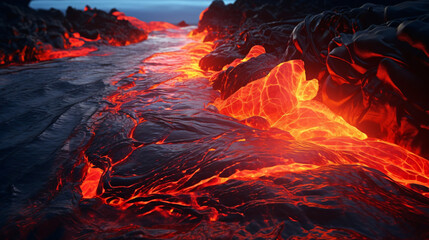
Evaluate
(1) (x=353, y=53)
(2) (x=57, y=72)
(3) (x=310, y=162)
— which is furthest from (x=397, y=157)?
(2) (x=57, y=72)

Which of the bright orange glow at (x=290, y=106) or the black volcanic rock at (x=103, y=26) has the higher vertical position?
the black volcanic rock at (x=103, y=26)

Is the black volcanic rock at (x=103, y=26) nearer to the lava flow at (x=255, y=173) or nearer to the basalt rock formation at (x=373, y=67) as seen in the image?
the lava flow at (x=255, y=173)

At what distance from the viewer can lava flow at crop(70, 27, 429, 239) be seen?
4.09ft

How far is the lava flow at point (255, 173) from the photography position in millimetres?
1247

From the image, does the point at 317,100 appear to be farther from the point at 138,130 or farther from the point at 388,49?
the point at 138,130

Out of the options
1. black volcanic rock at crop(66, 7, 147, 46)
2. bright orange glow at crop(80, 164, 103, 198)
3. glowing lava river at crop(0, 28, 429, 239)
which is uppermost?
black volcanic rock at crop(66, 7, 147, 46)

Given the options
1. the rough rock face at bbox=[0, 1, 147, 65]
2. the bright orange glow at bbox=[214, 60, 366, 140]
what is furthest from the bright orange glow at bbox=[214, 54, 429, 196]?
the rough rock face at bbox=[0, 1, 147, 65]

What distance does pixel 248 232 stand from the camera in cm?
120

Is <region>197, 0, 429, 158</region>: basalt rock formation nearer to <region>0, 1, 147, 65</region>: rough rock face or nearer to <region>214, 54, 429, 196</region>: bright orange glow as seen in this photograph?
<region>214, 54, 429, 196</region>: bright orange glow

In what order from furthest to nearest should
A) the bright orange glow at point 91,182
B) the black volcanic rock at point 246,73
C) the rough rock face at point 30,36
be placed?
the rough rock face at point 30,36 < the black volcanic rock at point 246,73 < the bright orange glow at point 91,182

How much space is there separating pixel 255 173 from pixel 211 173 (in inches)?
15.9

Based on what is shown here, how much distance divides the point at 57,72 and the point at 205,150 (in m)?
6.26

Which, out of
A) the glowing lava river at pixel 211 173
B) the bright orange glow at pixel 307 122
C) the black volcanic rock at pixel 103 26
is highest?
the black volcanic rock at pixel 103 26

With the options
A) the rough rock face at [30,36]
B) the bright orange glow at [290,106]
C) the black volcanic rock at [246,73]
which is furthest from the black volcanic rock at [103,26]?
the bright orange glow at [290,106]
